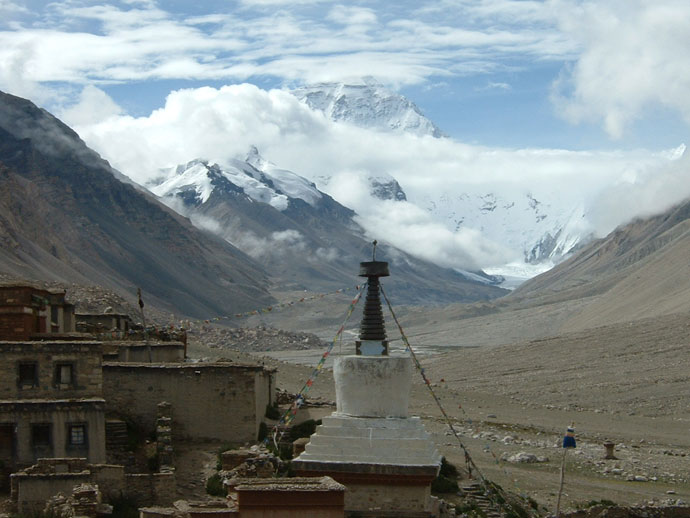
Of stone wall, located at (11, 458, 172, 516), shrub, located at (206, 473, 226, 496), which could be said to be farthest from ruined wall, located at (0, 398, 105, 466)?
shrub, located at (206, 473, 226, 496)

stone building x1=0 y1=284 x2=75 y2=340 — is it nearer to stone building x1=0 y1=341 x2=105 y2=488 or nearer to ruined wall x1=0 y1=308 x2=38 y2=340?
ruined wall x1=0 y1=308 x2=38 y2=340

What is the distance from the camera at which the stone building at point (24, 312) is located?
19.9 meters

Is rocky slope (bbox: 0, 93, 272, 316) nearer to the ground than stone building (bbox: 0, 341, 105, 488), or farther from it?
farther from it

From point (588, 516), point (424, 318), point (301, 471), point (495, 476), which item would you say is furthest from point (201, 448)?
point (424, 318)

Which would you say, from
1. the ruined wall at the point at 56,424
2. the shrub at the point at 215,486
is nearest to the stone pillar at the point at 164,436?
the shrub at the point at 215,486

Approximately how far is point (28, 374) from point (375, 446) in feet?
23.9

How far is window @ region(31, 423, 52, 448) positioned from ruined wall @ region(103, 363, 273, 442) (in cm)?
246

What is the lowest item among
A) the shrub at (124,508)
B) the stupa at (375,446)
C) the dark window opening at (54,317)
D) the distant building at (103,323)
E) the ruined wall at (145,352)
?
the shrub at (124,508)

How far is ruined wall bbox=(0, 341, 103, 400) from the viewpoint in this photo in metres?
17.3

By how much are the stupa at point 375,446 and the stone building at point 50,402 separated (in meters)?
5.97

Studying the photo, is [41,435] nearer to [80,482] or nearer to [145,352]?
[80,482]

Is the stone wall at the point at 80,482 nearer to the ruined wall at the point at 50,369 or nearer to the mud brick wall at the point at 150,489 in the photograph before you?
the mud brick wall at the point at 150,489

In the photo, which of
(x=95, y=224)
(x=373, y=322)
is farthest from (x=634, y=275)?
(x=373, y=322)

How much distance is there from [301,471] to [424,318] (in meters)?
150
